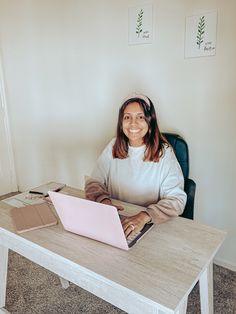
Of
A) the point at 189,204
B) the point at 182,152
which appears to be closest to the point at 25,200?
the point at 189,204

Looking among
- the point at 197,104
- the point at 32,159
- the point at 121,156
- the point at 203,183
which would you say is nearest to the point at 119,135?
the point at 121,156

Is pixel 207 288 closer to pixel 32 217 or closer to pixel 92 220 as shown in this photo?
pixel 92 220

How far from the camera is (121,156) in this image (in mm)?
1484

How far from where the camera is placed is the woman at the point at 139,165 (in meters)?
1.36

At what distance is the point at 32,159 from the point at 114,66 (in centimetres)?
148

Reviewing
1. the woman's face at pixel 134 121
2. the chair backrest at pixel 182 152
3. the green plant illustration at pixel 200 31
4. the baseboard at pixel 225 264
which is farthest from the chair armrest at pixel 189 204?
the green plant illustration at pixel 200 31

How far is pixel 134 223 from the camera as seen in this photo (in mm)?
1049

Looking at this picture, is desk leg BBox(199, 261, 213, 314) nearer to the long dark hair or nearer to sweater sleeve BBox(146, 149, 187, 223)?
sweater sleeve BBox(146, 149, 187, 223)

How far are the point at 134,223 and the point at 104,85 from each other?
1404mm

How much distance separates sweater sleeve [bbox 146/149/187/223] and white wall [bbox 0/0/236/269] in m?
0.54

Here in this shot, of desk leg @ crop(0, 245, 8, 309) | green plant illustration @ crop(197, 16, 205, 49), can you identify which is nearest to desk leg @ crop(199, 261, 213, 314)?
desk leg @ crop(0, 245, 8, 309)

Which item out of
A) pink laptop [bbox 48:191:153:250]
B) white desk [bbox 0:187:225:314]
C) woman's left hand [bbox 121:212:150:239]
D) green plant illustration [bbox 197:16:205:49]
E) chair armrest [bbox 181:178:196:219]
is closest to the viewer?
white desk [bbox 0:187:225:314]

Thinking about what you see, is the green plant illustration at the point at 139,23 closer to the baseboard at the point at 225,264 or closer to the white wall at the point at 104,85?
the white wall at the point at 104,85

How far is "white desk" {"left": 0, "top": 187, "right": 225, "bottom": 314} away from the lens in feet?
2.49
